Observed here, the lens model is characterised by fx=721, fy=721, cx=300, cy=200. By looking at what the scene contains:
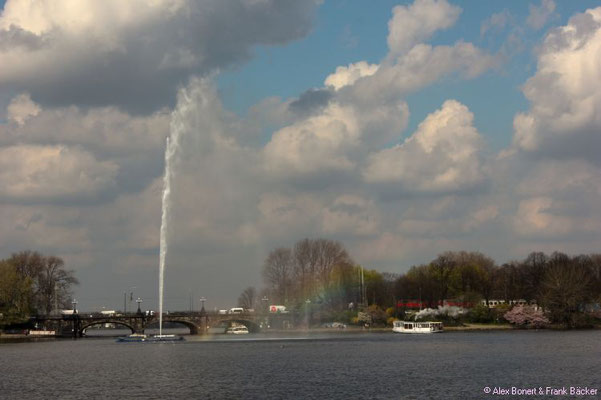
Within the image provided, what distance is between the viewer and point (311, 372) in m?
78.6

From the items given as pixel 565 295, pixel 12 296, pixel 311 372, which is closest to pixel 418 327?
pixel 565 295

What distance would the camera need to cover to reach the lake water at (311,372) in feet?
206

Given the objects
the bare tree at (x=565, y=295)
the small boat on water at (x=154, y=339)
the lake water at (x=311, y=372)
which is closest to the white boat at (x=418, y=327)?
the bare tree at (x=565, y=295)

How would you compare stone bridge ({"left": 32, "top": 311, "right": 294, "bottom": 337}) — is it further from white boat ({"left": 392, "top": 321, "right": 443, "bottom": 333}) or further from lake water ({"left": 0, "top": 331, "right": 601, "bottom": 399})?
lake water ({"left": 0, "top": 331, "right": 601, "bottom": 399})

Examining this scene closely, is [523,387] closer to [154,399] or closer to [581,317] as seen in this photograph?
[154,399]

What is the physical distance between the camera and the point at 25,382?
7444 cm

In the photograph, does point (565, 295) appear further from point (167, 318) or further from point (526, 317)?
point (167, 318)

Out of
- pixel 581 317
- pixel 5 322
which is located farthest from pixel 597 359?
pixel 5 322

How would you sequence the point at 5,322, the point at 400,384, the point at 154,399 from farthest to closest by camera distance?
the point at 5,322
the point at 400,384
the point at 154,399

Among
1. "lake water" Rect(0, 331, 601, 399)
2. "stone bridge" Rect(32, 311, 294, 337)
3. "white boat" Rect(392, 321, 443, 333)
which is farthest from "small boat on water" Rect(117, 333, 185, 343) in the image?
"white boat" Rect(392, 321, 443, 333)

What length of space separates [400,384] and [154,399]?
22.2m

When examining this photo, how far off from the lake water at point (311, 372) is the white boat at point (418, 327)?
5451cm

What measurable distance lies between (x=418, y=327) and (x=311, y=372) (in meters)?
97.2

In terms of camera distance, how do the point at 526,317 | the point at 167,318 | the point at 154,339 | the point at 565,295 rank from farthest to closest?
the point at 167,318 < the point at 526,317 < the point at 565,295 < the point at 154,339
